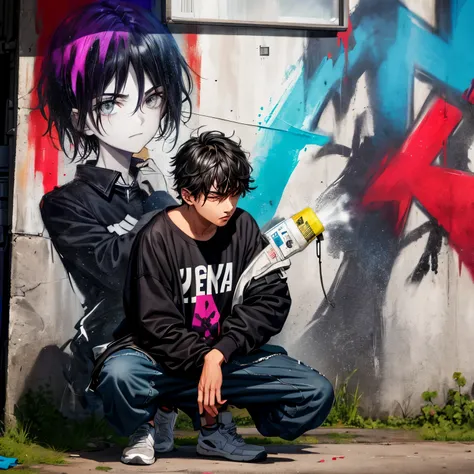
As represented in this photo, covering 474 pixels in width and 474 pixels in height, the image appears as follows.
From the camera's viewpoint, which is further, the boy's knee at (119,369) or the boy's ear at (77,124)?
the boy's ear at (77,124)

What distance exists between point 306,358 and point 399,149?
137 centimetres

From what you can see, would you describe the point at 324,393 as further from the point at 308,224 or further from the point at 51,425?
the point at 51,425

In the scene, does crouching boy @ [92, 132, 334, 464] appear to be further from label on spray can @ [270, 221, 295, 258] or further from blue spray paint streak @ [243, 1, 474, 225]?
blue spray paint streak @ [243, 1, 474, 225]

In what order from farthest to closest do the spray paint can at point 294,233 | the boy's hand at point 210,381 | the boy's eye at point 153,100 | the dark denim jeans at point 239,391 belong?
the boy's eye at point 153,100 → the spray paint can at point 294,233 → the dark denim jeans at point 239,391 → the boy's hand at point 210,381

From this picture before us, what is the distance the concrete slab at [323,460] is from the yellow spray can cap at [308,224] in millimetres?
1115

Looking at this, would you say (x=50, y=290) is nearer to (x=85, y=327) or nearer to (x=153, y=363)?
(x=85, y=327)

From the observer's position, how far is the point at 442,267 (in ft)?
20.5

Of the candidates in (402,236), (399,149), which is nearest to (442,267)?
(402,236)

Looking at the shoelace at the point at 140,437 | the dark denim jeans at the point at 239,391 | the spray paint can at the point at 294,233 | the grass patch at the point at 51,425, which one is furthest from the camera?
the grass patch at the point at 51,425

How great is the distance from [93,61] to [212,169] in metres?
1.32

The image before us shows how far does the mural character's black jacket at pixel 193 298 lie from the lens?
482 cm

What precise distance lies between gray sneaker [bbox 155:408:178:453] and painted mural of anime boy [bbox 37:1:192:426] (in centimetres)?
83

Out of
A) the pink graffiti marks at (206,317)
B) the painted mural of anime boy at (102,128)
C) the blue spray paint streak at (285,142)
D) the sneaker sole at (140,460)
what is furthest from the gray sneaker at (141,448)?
the blue spray paint streak at (285,142)

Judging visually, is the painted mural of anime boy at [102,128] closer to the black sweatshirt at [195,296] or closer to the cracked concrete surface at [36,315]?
the cracked concrete surface at [36,315]
